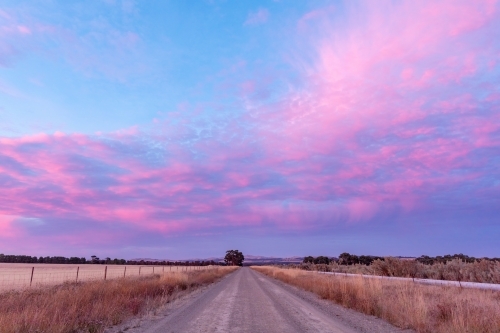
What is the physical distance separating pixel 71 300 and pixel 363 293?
13.7 metres

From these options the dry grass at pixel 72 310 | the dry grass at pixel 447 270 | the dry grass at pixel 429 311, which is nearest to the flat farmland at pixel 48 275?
the dry grass at pixel 72 310

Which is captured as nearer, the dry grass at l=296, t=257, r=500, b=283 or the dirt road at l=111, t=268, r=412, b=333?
the dirt road at l=111, t=268, r=412, b=333

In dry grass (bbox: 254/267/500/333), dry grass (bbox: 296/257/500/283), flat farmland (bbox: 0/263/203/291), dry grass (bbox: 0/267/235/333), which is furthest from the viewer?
flat farmland (bbox: 0/263/203/291)

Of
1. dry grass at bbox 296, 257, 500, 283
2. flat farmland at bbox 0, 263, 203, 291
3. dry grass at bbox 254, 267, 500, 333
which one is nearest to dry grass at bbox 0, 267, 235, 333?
flat farmland at bbox 0, 263, 203, 291

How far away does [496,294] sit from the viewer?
17.2m

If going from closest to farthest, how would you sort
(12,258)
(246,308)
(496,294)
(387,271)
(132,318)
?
(132,318) → (246,308) → (496,294) → (387,271) → (12,258)

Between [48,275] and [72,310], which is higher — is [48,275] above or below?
above

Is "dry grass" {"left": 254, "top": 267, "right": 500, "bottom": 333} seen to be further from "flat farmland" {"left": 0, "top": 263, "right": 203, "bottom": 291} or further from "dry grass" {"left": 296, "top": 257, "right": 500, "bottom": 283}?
"flat farmland" {"left": 0, "top": 263, "right": 203, "bottom": 291}

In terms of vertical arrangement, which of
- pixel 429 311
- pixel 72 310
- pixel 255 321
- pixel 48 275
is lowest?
pixel 255 321

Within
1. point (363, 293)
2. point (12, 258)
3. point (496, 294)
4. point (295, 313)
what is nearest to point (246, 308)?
point (295, 313)

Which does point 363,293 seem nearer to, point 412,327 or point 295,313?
point 295,313

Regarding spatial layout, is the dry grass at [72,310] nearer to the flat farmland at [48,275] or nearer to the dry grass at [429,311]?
the flat farmland at [48,275]

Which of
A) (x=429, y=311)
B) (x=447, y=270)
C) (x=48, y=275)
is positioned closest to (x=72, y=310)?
(x=429, y=311)

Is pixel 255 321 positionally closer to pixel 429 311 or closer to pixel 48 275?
pixel 429 311
